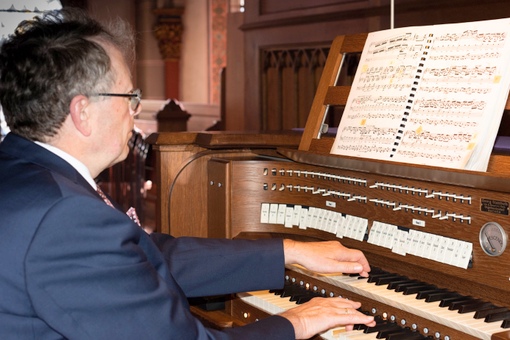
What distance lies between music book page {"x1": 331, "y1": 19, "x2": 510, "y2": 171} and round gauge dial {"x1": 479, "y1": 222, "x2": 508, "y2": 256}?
19 cm

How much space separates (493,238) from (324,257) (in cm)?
52

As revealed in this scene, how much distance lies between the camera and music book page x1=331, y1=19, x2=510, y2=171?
234 cm

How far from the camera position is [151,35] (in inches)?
482

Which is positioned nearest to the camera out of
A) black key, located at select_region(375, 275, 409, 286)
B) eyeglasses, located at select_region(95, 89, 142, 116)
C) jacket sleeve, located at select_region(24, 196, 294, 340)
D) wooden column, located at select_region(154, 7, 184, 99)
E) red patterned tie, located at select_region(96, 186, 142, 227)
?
jacket sleeve, located at select_region(24, 196, 294, 340)

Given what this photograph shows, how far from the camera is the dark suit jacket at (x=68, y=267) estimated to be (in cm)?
163

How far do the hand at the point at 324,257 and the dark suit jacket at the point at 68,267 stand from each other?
0.65m

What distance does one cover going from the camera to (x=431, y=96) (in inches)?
99.7

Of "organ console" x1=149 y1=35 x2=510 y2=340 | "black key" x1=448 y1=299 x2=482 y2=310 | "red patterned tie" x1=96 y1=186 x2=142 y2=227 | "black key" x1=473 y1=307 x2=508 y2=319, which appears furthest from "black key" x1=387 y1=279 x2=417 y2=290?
"red patterned tie" x1=96 y1=186 x2=142 y2=227

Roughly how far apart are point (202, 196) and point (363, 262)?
1161mm

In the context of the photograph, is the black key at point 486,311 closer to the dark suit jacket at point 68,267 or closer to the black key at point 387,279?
the black key at point 387,279

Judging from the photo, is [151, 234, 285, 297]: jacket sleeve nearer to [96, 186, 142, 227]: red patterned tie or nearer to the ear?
[96, 186, 142, 227]: red patterned tie

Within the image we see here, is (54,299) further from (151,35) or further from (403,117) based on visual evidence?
(151,35)

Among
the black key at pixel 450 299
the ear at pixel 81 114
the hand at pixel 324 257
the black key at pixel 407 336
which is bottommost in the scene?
the black key at pixel 407 336

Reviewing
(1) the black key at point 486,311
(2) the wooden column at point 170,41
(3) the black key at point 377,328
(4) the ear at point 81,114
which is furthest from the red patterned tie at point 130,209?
(2) the wooden column at point 170,41
